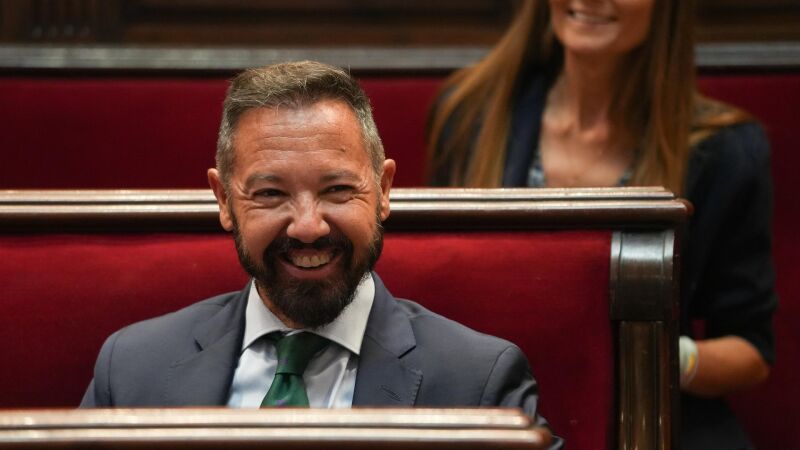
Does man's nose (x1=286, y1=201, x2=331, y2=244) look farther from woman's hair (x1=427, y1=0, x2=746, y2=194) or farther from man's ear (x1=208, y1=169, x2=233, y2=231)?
woman's hair (x1=427, y1=0, x2=746, y2=194)

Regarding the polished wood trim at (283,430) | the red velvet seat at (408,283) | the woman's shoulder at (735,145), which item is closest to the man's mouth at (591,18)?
the woman's shoulder at (735,145)

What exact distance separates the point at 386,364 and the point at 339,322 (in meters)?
0.05

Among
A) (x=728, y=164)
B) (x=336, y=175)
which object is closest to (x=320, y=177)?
(x=336, y=175)

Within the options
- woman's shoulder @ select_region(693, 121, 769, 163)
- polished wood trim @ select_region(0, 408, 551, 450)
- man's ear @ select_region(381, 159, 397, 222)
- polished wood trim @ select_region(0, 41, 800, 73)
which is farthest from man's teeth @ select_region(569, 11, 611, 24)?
polished wood trim @ select_region(0, 408, 551, 450)

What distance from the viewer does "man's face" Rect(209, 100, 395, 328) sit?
85 cm

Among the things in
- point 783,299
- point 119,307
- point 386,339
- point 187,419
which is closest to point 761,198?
point 783,299

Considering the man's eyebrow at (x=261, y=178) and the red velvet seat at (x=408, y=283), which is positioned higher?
the man's eyebrow at (x=261, y=178)

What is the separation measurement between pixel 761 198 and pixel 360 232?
57 cm

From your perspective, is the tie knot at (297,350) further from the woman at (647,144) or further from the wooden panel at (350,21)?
the wooden panel at (350,21)

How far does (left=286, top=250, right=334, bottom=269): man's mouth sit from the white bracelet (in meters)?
0.43

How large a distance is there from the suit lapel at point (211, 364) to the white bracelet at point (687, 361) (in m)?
0.44

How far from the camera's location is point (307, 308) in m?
0.87

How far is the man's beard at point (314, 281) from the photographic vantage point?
0.86 m

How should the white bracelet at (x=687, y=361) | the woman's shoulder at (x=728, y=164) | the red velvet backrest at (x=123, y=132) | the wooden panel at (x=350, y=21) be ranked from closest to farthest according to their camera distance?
1. the white bracelet at (x=687, y=361)
2. the woman's shoulder at (x=728, y=164)
3. the red velvet backrest at (x=123, y=132)
4. the wooden panel at (x=350, y=21)
